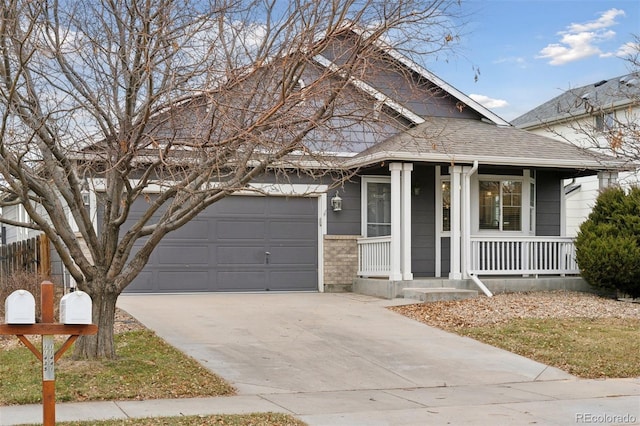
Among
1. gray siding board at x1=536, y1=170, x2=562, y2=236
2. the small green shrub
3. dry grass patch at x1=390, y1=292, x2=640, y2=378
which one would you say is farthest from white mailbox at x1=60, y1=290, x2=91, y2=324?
gray siding board at x1=536, y1=170, x2=562, y2=236

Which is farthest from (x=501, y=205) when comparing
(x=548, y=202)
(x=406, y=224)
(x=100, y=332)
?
(x=100, y=332)

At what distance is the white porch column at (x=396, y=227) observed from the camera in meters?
16.0

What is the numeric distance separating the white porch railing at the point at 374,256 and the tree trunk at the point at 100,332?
26.4 ft

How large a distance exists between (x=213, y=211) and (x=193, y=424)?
10232 mm

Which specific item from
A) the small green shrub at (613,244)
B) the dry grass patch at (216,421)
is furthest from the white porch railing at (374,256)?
the dry grass patch at (216,421)

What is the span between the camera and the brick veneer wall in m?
17.5

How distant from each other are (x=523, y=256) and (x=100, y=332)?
1081 cm

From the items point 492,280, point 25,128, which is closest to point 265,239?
point 492,280

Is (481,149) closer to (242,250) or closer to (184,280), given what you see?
(242,250)

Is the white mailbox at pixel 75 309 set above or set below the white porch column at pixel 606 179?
below

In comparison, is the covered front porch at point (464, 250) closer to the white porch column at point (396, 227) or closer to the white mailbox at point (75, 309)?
the white porch column at point (396, 227)

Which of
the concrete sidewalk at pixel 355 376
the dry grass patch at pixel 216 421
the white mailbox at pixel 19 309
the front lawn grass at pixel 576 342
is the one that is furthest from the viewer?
the front lawn grass at pixel 576 342

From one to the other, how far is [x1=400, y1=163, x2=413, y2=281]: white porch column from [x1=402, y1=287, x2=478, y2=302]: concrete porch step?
44 cm

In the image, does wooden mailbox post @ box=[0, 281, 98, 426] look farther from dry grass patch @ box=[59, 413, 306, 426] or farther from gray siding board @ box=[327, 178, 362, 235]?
gray siding board @ box=[327, 178, 362, 235]
